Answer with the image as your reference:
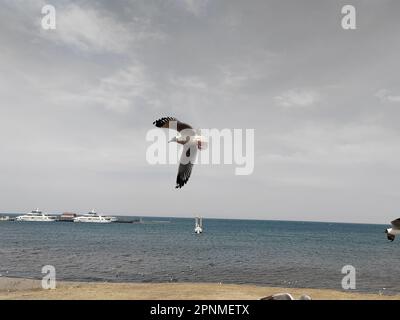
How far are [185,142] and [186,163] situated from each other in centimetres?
76

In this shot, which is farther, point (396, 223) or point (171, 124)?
point (396, 223)

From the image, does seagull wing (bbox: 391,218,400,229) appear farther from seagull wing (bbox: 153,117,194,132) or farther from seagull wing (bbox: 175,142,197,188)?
seagull wing (bbox: 153,117,194,132)

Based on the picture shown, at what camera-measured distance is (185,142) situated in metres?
7.33

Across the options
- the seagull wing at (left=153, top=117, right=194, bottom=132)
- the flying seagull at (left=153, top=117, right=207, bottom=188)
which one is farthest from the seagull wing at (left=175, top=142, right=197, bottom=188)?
the seagull wing at (left=153, top=117, right=194, bottom=132)

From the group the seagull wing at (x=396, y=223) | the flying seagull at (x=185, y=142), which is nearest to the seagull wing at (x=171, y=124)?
the flying seagull at (x=185, y=142)

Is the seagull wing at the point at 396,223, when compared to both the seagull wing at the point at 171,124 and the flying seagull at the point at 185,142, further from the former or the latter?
the seagull wing at the point at 171,124

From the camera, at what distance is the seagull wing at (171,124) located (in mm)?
6812

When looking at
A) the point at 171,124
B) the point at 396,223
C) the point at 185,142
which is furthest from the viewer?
the point at 396,223

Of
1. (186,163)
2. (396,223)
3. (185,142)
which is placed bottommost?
(396,223)

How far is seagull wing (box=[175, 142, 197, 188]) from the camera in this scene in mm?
7586

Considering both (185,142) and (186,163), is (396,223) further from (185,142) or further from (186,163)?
(185,142)

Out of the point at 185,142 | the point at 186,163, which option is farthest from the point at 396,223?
the point at 185,142
